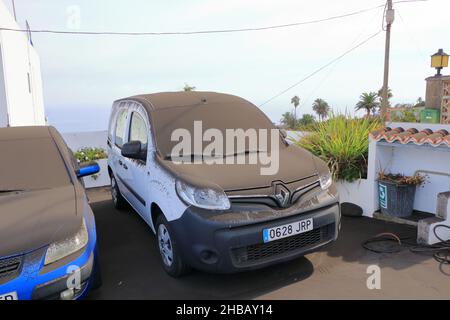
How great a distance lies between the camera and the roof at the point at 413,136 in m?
4.10

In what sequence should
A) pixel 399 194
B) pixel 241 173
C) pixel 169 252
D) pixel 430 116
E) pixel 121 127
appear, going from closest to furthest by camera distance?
pixel 241 173 < pixel 169 252 < pixel 399 194 < pixel 121 127 < pixel 430 116

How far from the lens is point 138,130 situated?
4.25 m

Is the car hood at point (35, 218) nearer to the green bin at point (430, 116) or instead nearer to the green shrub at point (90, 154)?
the green shrub at point (90, 154)

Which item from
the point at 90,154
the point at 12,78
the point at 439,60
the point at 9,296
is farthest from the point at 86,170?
the point at 439,60

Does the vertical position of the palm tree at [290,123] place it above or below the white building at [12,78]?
below

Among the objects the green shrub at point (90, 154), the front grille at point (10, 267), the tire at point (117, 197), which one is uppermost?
the green shrub at point (90, 154)

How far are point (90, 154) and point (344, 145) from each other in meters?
5.45

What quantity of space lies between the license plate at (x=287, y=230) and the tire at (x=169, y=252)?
0.83 meters

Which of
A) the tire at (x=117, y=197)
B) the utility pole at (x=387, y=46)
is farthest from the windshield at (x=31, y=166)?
the utility pole at (x=387, y=46)

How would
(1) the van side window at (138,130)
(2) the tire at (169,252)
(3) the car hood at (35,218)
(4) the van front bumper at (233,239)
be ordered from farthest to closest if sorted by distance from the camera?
(1) the van side window at (138,130), (2) the tire at (169,252), (4) the van front bumper at (233,239), (3) the car hood at (35,218)

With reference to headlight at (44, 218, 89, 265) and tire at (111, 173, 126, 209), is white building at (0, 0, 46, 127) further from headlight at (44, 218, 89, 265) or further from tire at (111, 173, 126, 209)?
headlight at (44, 218, 89, 265)

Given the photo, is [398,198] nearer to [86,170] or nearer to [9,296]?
[86,170]

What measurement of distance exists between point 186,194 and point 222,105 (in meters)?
1.65
